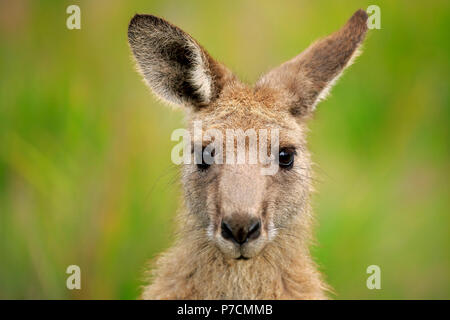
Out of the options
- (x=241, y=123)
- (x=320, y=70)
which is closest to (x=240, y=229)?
(x=241, y=123)

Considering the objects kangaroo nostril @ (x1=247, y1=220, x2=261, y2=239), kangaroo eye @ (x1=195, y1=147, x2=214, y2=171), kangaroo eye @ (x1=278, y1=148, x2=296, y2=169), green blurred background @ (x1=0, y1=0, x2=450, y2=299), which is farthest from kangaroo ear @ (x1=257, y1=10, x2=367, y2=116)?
kangaroo nostril @ (x1=247, y1=220, x2=261, y2=239)

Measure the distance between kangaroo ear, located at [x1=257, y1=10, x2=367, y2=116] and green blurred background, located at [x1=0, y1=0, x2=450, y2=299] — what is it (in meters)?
0.64

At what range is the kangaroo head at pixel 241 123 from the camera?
14.3 feet

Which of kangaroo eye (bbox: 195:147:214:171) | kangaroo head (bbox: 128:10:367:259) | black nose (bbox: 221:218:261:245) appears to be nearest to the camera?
black nose (bbox: 221:218:261:245)

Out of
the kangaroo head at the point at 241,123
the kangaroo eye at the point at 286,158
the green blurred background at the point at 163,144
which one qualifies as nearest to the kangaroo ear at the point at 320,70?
the kangaroo head at the point at 241,123

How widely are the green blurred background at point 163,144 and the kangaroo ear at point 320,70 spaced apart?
25.3 inches

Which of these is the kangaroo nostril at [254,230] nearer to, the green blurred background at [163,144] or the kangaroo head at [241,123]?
the kangaroo head at [241,123]

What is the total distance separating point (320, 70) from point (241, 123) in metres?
0.86

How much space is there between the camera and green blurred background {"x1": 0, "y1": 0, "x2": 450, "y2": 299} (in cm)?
646

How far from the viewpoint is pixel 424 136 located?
7809 millimetres

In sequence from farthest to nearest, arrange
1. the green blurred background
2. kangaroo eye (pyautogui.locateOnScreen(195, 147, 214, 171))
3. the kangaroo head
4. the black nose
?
1. the green blurred background
2. kangaroo eye (pyautogui.locateOnScreen(195, 147, 214, 171))
3. the kangaroo head
4. the black nose

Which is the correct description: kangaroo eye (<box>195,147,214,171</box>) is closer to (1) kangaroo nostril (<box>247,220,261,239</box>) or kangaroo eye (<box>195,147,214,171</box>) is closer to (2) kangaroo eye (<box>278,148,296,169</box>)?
(2) kangaroo eye (<box>278,148,296,169</box>)
